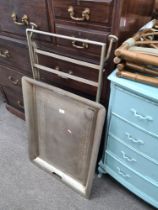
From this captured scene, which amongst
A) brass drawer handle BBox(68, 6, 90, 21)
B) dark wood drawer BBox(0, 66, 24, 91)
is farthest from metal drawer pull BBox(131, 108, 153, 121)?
dark wood drawer BBox(0, 66, 24, 91)

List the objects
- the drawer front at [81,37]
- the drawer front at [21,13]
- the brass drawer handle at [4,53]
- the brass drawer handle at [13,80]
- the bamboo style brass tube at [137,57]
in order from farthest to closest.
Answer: the brass drawer handle at [13,80], the brass drawer handle at [4,53], the drawer front at [21,13], the drawer front at [81,37], the bamboo style brass tube at [137,57]

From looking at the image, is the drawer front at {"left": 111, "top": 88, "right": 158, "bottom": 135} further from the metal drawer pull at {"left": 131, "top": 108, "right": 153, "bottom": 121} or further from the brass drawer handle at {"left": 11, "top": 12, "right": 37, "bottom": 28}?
the brass drawer handle at {"left": 11, "top": 12, "right": 37, "bottom": 28}

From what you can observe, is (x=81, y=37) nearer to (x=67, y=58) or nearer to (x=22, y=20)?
(x=67, y=58)

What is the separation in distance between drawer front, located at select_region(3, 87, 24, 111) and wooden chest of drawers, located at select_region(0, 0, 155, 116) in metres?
0.22

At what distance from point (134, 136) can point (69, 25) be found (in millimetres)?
622

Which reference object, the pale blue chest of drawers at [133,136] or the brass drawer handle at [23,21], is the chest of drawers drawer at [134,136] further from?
the brass drawer handle at [23,21]

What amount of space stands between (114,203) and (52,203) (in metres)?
0.39

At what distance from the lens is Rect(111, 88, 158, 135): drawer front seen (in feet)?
2.56

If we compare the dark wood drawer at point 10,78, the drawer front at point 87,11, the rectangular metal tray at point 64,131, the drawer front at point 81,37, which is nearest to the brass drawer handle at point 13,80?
the dark wood drawer at point 10,78

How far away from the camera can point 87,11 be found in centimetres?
81

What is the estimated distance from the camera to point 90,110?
0.96m

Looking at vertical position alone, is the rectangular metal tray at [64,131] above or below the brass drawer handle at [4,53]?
below

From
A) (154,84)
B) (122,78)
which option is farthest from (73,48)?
(154,84)

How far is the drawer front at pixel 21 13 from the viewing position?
0.97 metres
